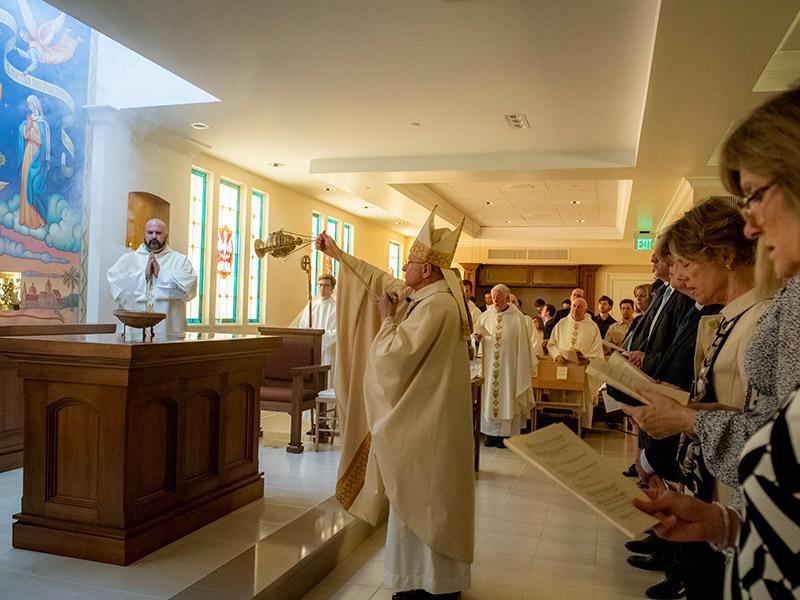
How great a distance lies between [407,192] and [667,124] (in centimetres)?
537

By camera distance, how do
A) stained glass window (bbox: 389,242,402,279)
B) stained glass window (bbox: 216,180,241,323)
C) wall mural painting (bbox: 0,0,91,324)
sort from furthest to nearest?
1. stained glass window (bbox: 389,242,402,279)
2. stained glass window (bbox: 216,180,241,323)
3. wall mural painting (bbox: 0,0,91,324)

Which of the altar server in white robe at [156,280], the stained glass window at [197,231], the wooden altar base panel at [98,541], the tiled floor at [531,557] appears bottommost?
the tiled floor at [531,557]

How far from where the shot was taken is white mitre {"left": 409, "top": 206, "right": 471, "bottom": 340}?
3.51 meters

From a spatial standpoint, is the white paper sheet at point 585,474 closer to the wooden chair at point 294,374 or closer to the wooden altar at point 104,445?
the wooden altar at point 104,445

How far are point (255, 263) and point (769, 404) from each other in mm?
10032

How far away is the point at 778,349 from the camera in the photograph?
139 centimetres

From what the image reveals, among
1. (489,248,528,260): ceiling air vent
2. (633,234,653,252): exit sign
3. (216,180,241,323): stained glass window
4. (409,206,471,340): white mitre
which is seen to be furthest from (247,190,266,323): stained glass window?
(489,248,528,260): ceiling air vent

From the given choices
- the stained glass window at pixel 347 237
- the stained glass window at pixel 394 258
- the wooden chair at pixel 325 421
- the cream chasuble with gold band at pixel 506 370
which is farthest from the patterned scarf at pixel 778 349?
the stained glass window at pixel 394 258

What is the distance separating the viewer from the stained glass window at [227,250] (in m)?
10.1

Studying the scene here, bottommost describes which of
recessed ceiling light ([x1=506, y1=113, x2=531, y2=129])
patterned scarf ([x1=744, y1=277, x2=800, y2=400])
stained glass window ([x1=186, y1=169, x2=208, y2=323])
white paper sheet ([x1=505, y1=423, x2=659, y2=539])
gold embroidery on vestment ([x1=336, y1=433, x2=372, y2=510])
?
gold embroidery on vestment ([x1=336, y1=433, x2=372, y2=510])

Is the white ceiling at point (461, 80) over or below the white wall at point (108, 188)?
over

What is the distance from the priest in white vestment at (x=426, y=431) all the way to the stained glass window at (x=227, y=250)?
23.0 ft

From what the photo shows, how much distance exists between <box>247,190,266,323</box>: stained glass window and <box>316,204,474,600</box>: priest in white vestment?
7663 millimetres

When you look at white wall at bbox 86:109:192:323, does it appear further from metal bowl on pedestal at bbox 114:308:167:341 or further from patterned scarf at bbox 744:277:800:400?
patterned scarf at bbox 744:277:800:400
